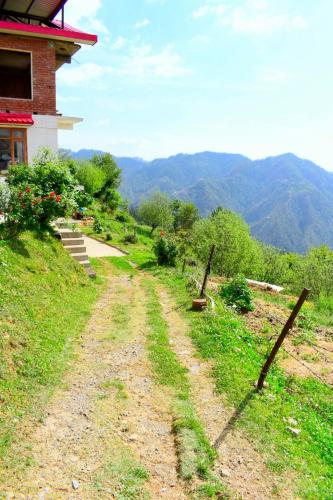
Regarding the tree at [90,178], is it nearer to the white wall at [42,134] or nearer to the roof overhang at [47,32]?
the white wall at [42,134]

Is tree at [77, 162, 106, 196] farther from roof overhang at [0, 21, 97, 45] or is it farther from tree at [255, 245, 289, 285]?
roof overhang at [0, 21, 97, 45]

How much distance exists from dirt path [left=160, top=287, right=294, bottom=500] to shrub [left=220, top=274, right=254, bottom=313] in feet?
21.8

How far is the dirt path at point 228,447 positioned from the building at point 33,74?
48.8 ft

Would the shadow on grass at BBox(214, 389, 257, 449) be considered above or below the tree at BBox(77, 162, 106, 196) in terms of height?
below

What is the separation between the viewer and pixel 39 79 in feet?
65.3

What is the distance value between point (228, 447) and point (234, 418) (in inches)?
35.1

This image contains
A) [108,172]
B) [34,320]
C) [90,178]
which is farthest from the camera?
[108,172]

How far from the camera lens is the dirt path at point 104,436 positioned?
548 cm

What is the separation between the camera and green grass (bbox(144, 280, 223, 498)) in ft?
20.4

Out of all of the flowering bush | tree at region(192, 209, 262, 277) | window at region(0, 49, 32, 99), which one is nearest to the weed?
the flowering bush

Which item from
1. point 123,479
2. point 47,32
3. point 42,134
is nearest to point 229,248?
point 42,134

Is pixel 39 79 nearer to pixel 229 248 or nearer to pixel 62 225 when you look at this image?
pixel 62 225

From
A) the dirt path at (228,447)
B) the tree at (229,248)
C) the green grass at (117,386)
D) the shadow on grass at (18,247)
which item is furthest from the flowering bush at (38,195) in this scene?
the tree at (229,248)

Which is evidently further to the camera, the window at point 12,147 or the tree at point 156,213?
the tree at point 156,213
